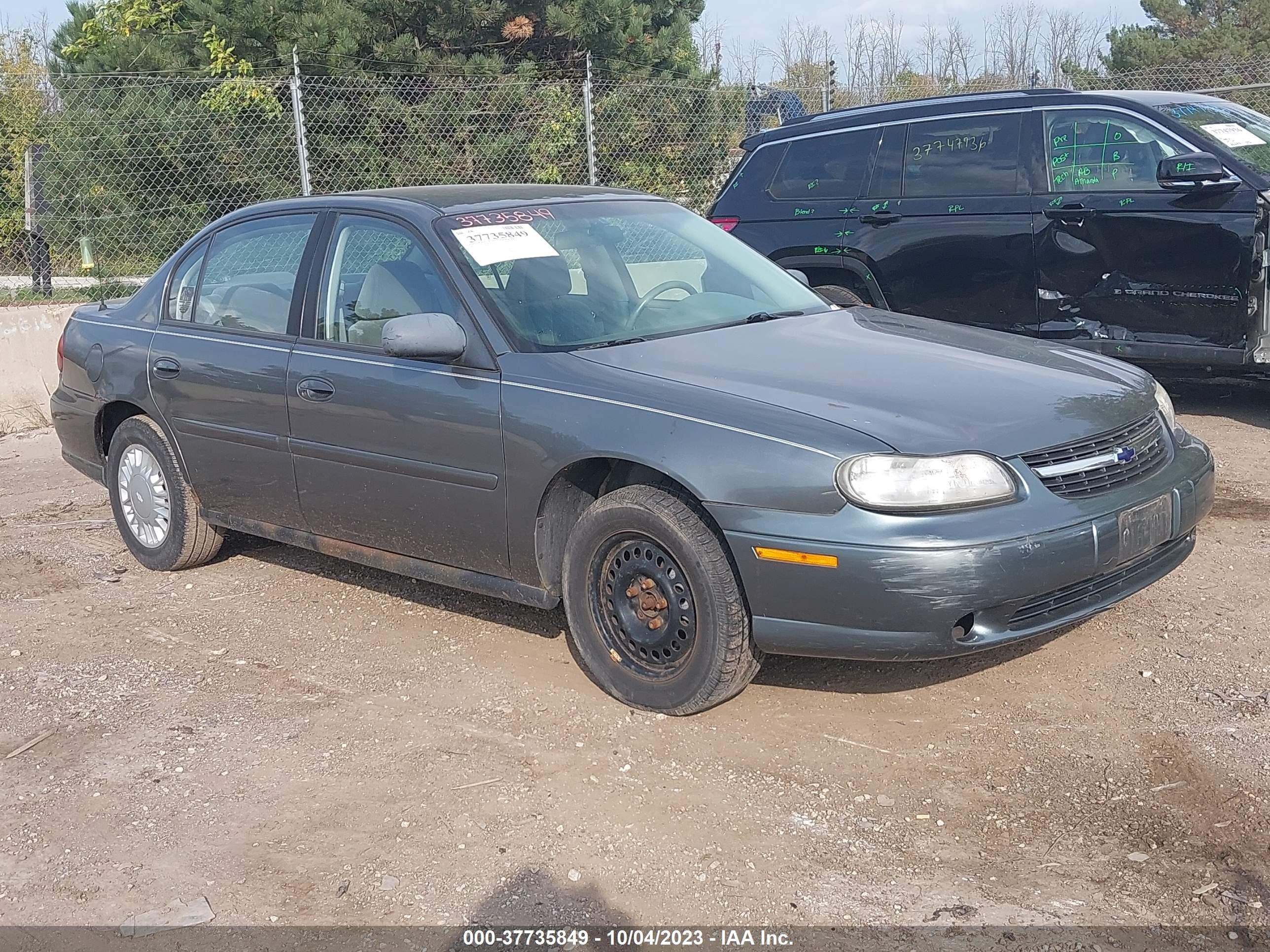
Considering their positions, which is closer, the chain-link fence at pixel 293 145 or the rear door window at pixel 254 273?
the rear door window at pixel 254 273

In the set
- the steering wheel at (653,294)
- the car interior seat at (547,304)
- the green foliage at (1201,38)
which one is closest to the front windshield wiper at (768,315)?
the steering wheel at (653,294)

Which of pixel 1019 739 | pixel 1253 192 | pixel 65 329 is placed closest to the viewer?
pixel 1019 739

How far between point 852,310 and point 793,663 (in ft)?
5.03

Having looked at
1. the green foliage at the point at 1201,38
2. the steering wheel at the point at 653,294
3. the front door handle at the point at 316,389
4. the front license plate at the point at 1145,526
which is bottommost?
the front license plate at the point at 1145,526

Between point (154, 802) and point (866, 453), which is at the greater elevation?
point (866, 453)

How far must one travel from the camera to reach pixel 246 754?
13.3ft

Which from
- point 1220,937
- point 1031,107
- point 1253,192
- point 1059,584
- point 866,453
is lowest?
point 1220,937

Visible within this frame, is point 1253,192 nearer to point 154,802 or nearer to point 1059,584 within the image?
point 1059,584

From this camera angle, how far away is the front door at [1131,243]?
7.23 meters

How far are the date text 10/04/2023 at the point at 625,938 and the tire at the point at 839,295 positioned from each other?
3862 mm

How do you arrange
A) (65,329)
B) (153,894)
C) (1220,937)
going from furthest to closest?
(65,329)
(153,894)
(1220,937)

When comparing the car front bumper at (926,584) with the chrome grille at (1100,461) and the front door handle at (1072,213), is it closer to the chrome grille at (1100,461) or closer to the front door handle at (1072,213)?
the chrome grille at (1100,461)

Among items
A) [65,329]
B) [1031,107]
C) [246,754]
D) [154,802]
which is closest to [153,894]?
[154,802]

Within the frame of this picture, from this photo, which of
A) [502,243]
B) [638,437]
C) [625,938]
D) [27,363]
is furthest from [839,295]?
[27,363]
